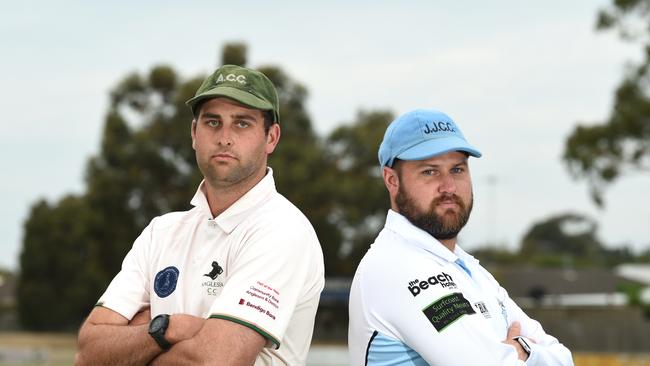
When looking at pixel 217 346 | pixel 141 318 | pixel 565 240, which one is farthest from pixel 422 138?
pixel 565 240

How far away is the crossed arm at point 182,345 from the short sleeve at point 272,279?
0.18 ft

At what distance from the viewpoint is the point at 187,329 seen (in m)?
4.15

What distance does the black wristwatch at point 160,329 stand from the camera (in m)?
4.14

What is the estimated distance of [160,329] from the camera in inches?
163

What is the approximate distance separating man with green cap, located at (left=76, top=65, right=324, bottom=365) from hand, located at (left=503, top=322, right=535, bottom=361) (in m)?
0.78

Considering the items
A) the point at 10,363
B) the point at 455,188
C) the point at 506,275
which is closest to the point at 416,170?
the point at 455,188

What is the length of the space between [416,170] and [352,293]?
55 centimetres

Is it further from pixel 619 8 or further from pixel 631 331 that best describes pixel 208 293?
pixel 631 331

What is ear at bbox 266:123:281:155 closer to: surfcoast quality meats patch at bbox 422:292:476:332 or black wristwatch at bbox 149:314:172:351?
black wristwatch at bbox 149:314:172:351

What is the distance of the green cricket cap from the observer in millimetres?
4375

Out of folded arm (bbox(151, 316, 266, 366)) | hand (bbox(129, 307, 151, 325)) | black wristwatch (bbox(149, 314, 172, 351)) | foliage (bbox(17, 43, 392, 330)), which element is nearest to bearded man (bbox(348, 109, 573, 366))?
folded arm (bbox(151, 316, 266, 366))

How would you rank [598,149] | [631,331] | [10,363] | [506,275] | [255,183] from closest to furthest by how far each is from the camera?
1. [255,183]
2. [10,363]
3. [598,149]
4. [631,331]
5. [506,275]

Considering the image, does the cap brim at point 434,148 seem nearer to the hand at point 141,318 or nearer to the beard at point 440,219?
the beard at point 440,219

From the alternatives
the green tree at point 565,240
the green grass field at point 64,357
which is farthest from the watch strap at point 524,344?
the green tree at point 565,240
